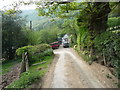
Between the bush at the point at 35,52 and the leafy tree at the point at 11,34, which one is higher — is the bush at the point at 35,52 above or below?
below

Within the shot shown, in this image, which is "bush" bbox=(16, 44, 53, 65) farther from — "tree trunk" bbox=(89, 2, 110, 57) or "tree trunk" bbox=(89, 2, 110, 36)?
"tree trunk" bbox=(89, 2, 110, 36)

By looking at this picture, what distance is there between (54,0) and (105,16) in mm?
3281

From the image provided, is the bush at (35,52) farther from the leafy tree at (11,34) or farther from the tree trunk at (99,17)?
the tree trunk at (99,17)

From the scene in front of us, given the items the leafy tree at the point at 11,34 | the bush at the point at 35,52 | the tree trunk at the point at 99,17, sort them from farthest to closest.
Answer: the leafy tree at the point at 11,34 < the bush at the point at 35,52 < the tree trunk at the point at 99,17

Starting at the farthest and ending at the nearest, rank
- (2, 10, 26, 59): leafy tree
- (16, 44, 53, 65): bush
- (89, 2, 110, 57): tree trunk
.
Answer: (2, 10, 26, 59): leafy tree → (16, 44, 53, 65): bush → (89, 2, 110, 57): tree trunk

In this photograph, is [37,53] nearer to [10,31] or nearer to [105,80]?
[10,31]

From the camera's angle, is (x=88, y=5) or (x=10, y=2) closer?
(x=10, y=2)

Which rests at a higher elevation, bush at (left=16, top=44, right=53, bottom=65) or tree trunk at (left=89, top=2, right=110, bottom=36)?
tree trunk at (left=89, top=2, right=110, bottom=36)

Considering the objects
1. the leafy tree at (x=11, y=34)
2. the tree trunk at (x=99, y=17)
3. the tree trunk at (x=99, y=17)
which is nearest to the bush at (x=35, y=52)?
the leafy tree at (x=11, y=34)

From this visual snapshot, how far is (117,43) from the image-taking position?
2873 mm

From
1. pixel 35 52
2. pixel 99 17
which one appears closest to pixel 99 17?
pixel 99 17

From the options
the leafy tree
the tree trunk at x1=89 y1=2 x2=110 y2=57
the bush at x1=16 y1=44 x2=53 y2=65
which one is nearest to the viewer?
the tree trunk at x1=89 y1=2 x2=110 y2=57

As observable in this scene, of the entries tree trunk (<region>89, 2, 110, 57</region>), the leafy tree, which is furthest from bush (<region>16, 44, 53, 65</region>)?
tree trunk (<region>89, 2, 110, 57</region>)

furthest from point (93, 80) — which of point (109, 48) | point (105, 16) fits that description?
point (105, 16)
